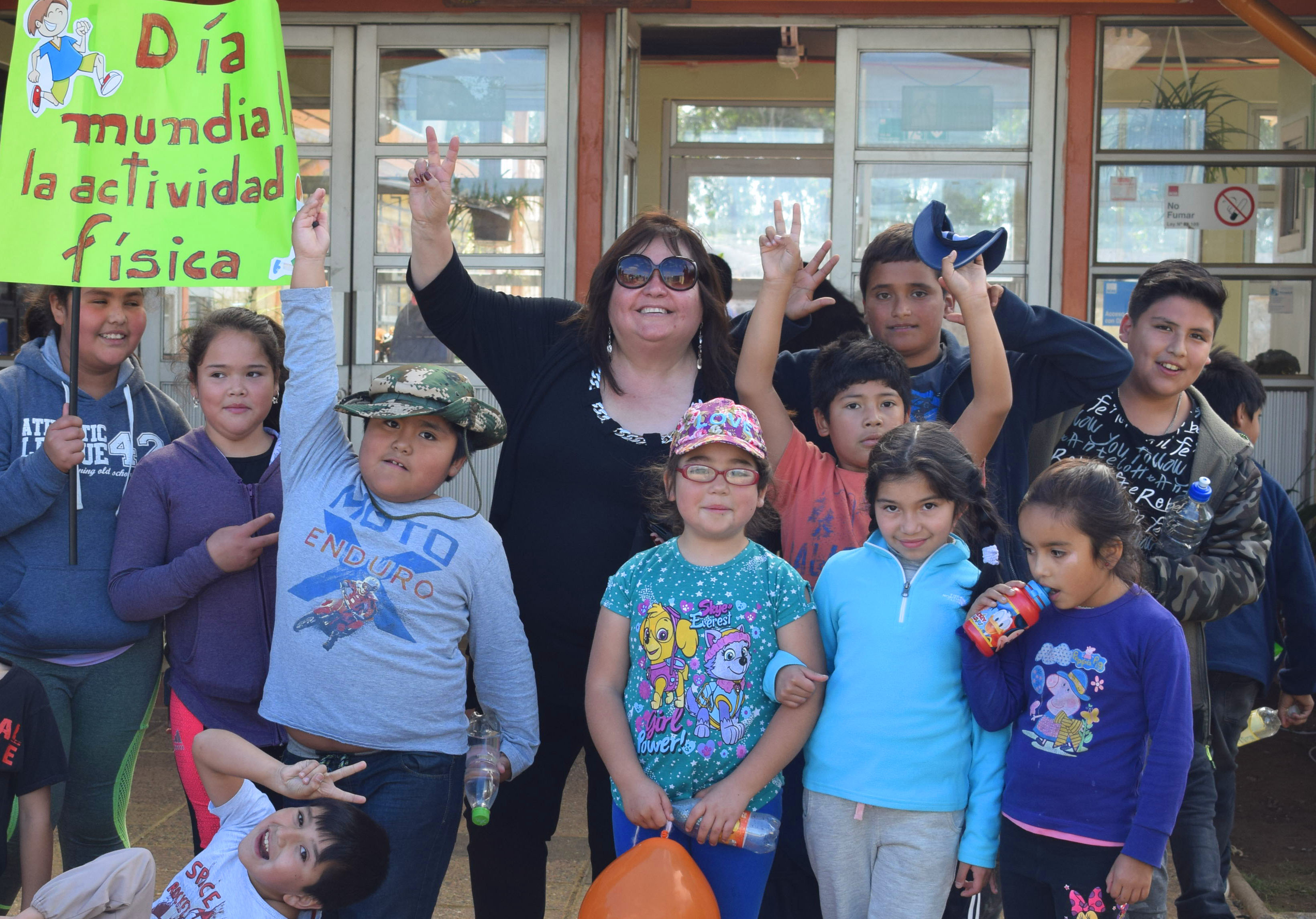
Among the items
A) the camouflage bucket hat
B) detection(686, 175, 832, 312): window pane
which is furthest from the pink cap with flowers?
detection(686, 175, 832, 312): window pane

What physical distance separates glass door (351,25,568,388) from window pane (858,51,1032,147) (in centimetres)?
149

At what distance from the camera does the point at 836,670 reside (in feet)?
7.89

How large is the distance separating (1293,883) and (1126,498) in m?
2.50

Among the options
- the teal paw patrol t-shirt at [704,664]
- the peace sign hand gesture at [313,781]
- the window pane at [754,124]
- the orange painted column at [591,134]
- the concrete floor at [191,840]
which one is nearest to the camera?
the peace sign hand gesture at [313,781]

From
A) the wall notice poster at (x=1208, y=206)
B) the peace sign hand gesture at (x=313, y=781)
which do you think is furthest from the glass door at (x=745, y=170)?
the peace sign hand gesture at (x=313, y=781)

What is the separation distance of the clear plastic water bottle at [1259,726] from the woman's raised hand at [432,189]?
2601 millimetres

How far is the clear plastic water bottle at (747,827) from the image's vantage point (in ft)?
7.54

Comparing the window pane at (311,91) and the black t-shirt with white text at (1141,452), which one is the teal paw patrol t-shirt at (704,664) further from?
the window pane at (311,91)

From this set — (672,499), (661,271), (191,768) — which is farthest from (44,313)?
(672,499)

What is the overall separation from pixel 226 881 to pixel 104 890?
0.79 feet

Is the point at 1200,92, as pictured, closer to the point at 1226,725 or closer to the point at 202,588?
the point at 1226,725

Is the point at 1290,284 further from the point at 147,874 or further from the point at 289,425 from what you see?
the point at 147,874

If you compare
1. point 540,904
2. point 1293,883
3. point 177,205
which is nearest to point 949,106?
point 1293,883

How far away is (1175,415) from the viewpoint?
9.94ft
